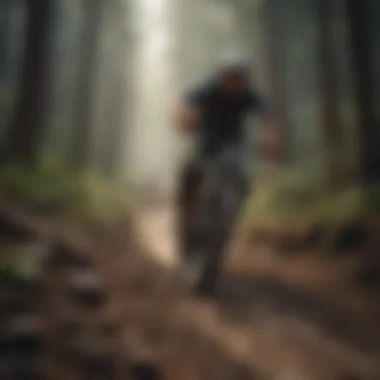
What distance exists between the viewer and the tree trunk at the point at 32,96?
6.12ft

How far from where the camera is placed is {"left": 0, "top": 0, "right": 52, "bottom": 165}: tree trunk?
1.86 meters

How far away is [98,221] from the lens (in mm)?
1831

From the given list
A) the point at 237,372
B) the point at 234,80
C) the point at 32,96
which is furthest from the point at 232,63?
the point at 237,372

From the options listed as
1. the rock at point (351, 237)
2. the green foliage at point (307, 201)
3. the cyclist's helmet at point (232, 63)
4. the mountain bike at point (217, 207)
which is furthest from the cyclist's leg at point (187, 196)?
the rock at point (351, 237)

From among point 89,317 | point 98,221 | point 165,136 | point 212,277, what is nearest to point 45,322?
point 89,317

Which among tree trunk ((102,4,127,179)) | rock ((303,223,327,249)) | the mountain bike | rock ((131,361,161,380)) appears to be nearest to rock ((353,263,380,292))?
rock ((303,223,327,249))

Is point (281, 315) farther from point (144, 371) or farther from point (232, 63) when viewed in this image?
point (232, 63)

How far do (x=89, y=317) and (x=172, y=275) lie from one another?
0.22 metres

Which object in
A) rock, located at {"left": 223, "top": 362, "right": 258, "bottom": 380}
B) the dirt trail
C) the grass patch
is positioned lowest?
rock, located at {"left": 223, "top": 362, "right": 258, "bottom": 380}

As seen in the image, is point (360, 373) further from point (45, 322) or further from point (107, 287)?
point (45, 322)

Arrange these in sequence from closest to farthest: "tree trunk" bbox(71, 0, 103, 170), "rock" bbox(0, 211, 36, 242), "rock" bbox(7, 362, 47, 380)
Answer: "rock" bbox(7, 362, 47, 380)
"rock" bbox(0, 211, 36, 242)
"tree trunk" bbox(71, 0, 103, 170)

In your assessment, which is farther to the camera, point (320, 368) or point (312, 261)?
point (312, 261)

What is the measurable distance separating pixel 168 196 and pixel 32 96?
427mm

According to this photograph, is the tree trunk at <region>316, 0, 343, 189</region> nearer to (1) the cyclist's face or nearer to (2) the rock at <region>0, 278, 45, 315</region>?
(1) the cyclist's face
